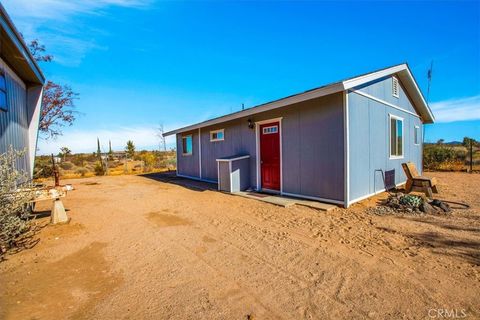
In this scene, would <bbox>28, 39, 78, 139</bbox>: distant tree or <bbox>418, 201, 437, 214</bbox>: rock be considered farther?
<bbox>28, 39, 78, 139</bbox>: distant tree

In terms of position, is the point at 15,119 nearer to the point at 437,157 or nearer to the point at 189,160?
the point at 189,160

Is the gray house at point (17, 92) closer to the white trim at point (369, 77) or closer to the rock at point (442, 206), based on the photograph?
the white trim at point (369, 77)

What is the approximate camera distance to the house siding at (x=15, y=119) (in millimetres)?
4578

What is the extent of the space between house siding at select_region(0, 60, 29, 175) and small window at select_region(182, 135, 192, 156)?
261 inches

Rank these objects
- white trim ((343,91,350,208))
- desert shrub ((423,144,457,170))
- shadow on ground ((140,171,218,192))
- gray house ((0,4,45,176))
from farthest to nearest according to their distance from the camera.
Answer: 1. desert shrub ((423,144,457,170))
2. shadow on ground ((140,171,218,192))
3. white trim ((343,91,350,208))
4. gray house ((0,4,45,176))

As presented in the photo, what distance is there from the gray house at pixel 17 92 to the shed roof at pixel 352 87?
17.7 ft

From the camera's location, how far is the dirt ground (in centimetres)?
202

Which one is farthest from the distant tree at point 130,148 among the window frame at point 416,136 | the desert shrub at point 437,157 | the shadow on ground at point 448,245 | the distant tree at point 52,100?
the shadow on ground at point 448,245

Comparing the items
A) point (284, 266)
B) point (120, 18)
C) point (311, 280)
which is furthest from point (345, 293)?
point (120, 18)

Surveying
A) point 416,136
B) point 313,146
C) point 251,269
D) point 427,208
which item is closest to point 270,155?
point 313,146

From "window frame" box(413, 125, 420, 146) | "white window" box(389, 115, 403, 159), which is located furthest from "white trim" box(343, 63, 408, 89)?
"window frame" box(413, 125, 420, 146)

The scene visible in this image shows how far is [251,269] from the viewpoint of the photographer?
2.71m

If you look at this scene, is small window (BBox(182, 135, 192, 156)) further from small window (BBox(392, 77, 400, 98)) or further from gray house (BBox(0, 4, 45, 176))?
small window (BBox(392, 77, 400, 98))

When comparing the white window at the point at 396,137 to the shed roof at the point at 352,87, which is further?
the white window at the point at 396,137
